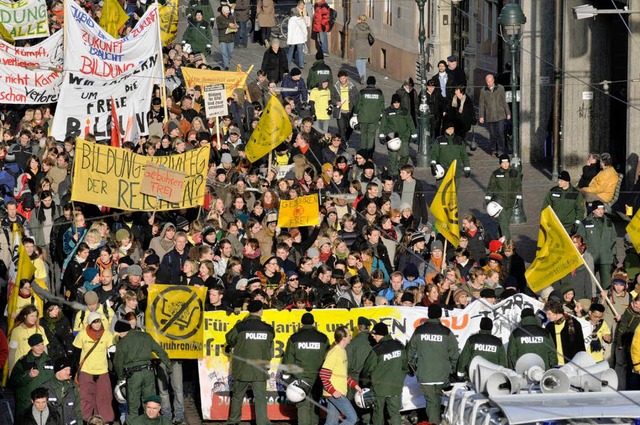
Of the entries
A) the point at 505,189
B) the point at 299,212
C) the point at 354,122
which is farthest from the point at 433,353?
the point at 354,122

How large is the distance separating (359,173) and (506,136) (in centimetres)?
566

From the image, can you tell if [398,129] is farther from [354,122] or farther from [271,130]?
[271,130]

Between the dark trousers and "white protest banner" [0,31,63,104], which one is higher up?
"white protest banner" [0,31,63,104]

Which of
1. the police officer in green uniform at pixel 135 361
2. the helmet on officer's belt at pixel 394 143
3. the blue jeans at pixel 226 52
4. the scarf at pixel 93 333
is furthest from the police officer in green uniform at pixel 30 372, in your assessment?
the blue jeans at pixel 226 52

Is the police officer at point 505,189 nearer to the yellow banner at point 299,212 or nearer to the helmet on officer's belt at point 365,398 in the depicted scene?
the yellow banner at point 299,212

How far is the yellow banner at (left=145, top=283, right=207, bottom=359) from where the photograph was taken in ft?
72.1

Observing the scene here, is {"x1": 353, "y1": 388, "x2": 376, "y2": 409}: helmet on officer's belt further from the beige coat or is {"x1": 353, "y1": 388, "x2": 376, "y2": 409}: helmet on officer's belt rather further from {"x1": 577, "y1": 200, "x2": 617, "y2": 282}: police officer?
the beige coat

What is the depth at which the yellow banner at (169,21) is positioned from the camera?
133ft

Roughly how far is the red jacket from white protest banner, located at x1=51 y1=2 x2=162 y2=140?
10632 mm

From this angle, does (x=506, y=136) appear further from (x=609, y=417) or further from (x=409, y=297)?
(x=609, y=417)

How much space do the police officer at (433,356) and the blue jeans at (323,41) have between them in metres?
22.1

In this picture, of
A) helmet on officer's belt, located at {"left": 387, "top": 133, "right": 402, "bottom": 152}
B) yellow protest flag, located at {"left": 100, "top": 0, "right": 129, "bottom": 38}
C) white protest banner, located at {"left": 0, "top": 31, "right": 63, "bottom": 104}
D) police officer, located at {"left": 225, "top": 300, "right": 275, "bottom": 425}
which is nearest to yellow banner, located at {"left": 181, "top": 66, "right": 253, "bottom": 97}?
white protest banner, located at {"left": 0, "top": 31, "right": 63, "bottom": 104}

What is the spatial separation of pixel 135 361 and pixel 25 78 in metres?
12.6

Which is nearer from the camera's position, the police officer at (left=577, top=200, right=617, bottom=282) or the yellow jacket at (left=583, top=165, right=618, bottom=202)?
the police officer at (left=577, top=200, right=617, bottom=282)
